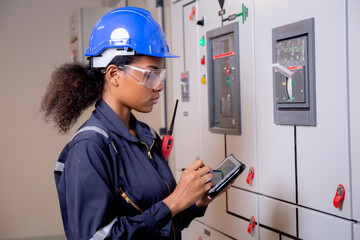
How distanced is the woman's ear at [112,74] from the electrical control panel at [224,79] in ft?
3.10

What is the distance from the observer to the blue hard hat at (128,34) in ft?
5.25

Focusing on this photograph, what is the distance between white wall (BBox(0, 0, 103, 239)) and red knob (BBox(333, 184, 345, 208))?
4.11 metres

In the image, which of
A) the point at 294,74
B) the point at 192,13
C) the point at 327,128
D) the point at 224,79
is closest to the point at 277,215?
the point at 327,128

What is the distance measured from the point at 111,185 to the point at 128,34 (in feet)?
2.08

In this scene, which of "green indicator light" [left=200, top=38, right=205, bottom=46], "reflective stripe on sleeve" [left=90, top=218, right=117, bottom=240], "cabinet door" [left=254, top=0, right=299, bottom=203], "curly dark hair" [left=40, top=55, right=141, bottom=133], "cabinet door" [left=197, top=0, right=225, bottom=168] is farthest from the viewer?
"green indicator light" [left=200, top=38, right=205, bottom=46]

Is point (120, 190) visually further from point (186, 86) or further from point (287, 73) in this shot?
point (186, 86)

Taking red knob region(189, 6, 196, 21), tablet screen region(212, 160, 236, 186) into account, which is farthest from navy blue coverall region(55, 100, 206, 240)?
red knob region(189, 6, 196, 21)

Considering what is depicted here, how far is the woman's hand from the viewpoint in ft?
4.75

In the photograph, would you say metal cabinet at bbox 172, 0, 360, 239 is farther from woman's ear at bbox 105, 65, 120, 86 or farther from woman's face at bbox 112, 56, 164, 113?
woman's ear at bbox 105, 65, 120, 86

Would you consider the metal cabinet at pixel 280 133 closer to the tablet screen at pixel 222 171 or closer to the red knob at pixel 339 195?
the red knob at pixel 339 195

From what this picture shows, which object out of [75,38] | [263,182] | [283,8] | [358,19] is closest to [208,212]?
[263,182]

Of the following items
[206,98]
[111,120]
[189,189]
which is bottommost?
[189,189]

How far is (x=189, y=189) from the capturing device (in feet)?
4.86

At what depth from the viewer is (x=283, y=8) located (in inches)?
76.1
